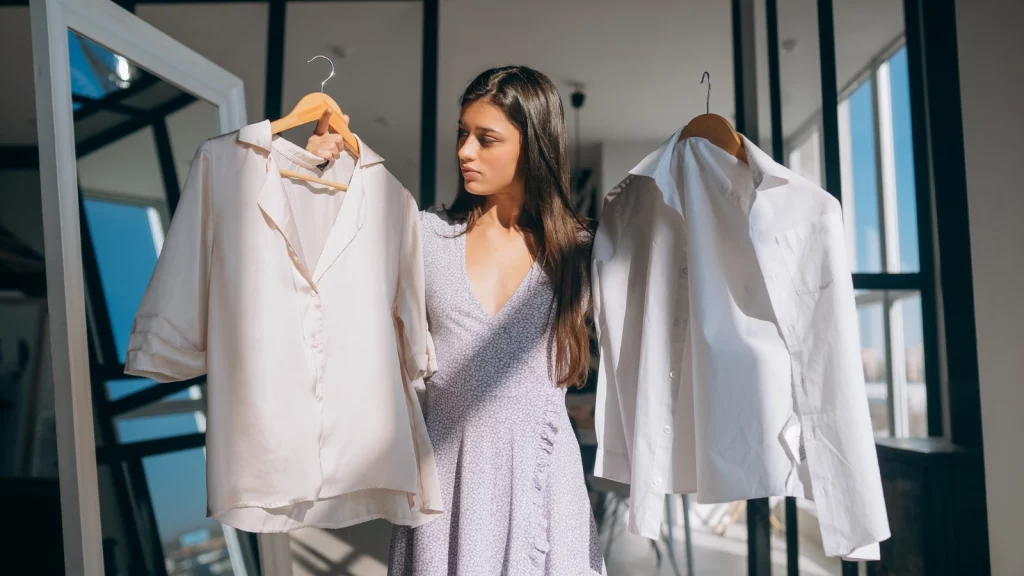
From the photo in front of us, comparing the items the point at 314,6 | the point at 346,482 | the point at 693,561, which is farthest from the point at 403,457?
the point at 314,6

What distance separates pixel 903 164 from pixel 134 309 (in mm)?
2535

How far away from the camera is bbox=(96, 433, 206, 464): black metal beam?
1.46 m

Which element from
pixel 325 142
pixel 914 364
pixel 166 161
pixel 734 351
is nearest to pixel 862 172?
pixel 914 364

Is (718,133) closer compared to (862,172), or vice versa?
(718,133)

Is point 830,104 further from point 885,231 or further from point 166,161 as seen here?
point 166,161

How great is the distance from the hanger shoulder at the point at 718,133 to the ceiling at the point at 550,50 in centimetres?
122

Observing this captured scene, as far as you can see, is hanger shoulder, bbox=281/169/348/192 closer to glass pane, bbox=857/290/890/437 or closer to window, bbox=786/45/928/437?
window, bbox=786/45/928/437

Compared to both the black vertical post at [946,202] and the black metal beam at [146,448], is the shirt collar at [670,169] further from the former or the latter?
the black vertical post at [946,202]

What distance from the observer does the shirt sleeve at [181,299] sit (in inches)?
42.8

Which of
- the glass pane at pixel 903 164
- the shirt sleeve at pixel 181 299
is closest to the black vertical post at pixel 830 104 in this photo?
the glass pane at pixel 903 164

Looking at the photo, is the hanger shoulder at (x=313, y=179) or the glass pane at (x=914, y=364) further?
the glass pane at (x=914, y=364)

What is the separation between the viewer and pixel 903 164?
8.16 ft

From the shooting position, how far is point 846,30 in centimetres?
248

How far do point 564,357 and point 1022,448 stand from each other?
1854 millimetres
